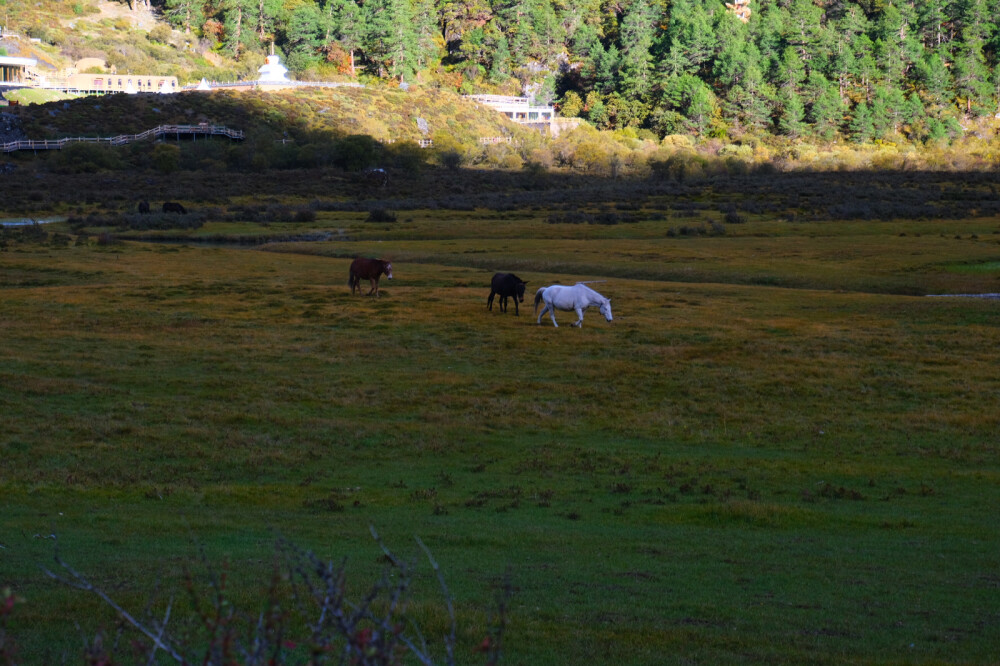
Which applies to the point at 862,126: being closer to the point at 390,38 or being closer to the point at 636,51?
the point at 636,51

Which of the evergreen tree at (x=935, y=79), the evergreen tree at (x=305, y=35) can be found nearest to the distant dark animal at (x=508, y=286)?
the evergreen tree at (x=305, y=35)

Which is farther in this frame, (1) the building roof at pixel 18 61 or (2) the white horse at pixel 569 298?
(1) the building roof at pixel 18 61

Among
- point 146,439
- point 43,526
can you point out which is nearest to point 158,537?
point 43,526

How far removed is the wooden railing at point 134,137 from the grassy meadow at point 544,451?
7550 centimetres

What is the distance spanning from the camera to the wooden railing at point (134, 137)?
111 m

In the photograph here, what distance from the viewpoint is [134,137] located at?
397ft

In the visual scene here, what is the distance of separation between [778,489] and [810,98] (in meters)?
166

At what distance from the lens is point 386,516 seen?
13.7 m

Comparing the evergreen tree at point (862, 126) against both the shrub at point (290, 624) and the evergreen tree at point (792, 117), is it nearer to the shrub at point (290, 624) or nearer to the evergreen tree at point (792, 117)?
the evergreen tree at point (792, 117)

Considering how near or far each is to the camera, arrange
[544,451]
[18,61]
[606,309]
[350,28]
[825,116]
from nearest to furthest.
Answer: [544,451] → [606,309] → [18,61] → [825,116] → [350,28]

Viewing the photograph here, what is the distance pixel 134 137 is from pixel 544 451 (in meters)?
115

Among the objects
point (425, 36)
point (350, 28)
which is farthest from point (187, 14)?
point (425, 36)

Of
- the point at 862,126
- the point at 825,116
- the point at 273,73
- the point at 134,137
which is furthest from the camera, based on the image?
the point at 825,116

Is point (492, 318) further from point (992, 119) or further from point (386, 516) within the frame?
point (992, 119)
